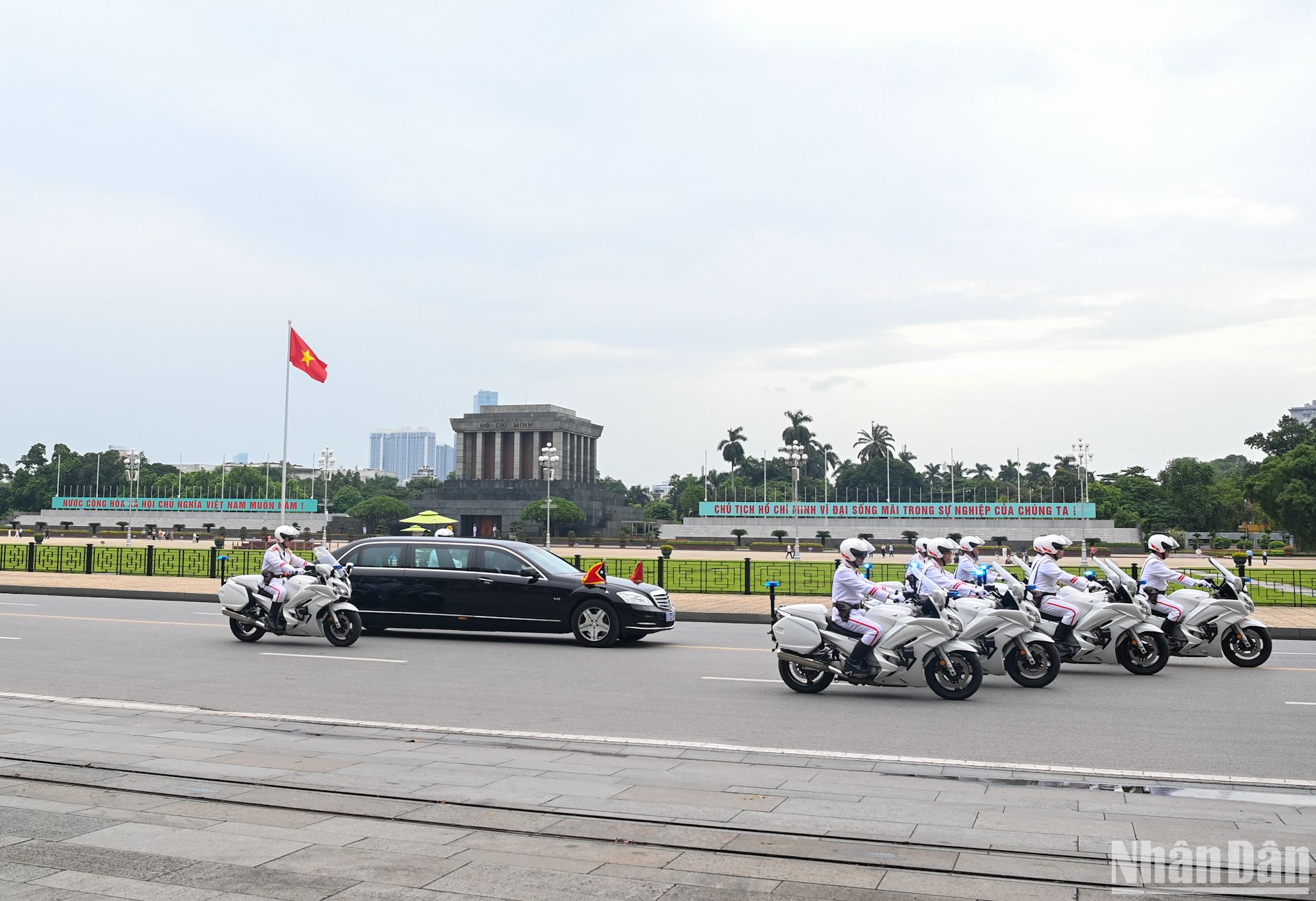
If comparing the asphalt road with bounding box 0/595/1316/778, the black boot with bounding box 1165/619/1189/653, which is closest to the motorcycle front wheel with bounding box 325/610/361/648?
the asphalt road with bounding box 0/595/1316/778

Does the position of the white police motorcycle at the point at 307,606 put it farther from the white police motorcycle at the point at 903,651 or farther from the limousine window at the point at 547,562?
the white police motorcycle at the point at 903,651

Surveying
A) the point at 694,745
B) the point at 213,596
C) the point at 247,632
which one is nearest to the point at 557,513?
the point at 213,596

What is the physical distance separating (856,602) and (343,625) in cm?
771

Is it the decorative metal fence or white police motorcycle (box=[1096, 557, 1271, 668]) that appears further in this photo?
the decorative metal fence

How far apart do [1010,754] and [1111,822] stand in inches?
84.1

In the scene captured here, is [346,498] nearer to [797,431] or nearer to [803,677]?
[797,431]

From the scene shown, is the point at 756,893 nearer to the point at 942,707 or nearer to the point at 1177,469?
the point at 942,707

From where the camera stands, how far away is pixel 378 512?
9094 cm

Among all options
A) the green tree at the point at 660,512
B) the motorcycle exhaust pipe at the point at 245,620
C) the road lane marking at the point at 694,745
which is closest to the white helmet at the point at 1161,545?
the road lane marking at the point at 694,745

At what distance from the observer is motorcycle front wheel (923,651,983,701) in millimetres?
11031

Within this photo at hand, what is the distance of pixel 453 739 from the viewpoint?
28.9 ft

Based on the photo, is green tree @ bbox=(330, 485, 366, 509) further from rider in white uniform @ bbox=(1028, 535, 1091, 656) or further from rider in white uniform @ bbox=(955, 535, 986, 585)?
rider in white uniform @ bbox=(1028, 535, 1091, 656)

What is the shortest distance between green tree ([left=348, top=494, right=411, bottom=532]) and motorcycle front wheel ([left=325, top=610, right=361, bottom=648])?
7712 cm

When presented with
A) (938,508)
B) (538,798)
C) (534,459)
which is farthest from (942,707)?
(534,459)
